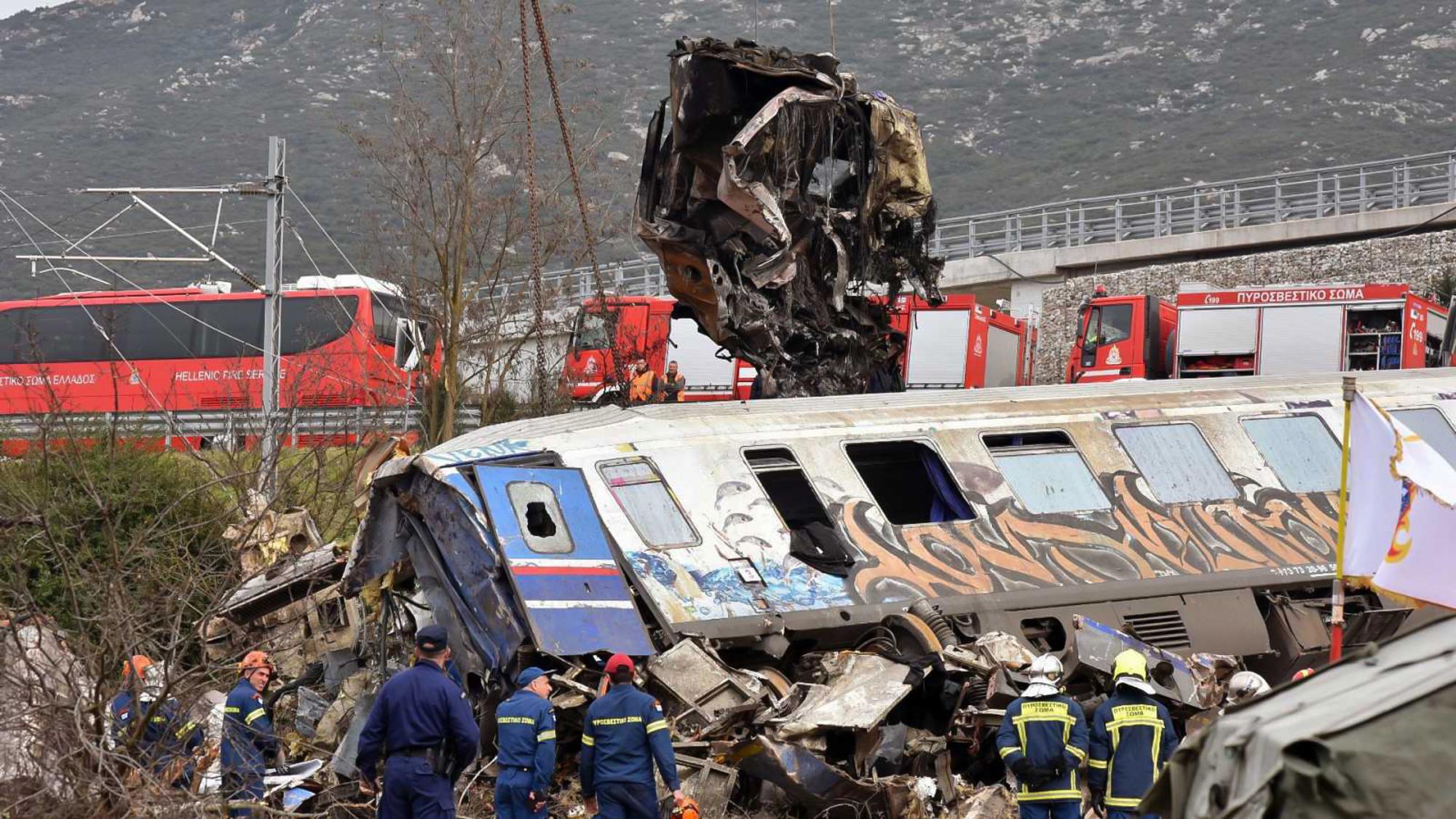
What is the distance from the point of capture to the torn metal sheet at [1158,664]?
1412cm

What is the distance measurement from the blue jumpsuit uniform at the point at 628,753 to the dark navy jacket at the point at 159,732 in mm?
2787

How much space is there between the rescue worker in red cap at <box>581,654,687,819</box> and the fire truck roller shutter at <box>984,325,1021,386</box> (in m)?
24.6

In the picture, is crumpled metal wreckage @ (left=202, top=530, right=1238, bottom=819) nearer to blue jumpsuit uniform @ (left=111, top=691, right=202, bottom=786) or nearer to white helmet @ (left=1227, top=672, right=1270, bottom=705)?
white helmet @ (left=1227, top=672, right=1270, bottom=705)

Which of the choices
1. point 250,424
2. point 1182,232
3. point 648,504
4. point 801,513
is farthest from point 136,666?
point 1182,232

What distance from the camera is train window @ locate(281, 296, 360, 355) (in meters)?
36.7

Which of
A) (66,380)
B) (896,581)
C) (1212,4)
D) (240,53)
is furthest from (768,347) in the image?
(1212,4)

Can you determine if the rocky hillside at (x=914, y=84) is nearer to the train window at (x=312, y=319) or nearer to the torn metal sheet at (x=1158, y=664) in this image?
the train window at (x=312, y=319)

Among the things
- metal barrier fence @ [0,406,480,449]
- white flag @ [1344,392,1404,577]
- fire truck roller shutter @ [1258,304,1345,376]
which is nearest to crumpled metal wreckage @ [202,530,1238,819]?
white flag @ [1344,392,1404,577]

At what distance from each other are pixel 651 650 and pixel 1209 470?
255 inches

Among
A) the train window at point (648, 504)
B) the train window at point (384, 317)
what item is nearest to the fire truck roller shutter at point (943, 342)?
the train window at point (384, 317)

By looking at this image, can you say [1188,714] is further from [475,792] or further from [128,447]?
[128,447]

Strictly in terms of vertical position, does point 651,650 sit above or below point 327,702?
above

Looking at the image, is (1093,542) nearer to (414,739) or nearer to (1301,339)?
(414,739)

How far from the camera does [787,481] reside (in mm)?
16125
